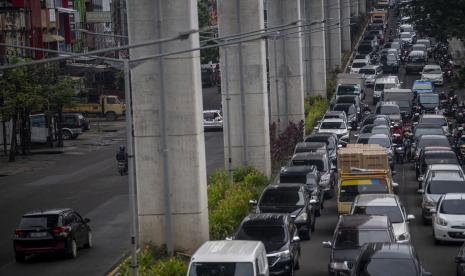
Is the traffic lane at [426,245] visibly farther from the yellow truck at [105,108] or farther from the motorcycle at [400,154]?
the yellow truck at [105,108]

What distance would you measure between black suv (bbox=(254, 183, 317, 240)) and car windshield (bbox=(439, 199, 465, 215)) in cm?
379

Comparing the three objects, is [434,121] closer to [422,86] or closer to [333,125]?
[333,125]

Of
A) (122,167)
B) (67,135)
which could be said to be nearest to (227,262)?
(122,167)

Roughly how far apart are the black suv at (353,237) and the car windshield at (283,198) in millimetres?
5340

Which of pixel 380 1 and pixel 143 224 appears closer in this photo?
pixel 143 224

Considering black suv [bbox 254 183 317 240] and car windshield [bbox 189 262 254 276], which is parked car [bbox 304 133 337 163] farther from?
car windshield [bbox 189 262 254 276]

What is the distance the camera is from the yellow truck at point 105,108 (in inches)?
3199

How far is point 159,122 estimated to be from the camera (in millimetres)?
27688

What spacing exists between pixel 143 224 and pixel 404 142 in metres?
24.1

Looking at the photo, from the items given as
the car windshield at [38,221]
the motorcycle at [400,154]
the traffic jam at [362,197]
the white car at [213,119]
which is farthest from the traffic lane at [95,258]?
the white car at [213,119]

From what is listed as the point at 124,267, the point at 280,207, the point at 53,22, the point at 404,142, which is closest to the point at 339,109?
the point at 404,142

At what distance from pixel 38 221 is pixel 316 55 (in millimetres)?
45875

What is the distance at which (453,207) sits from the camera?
2936 cm

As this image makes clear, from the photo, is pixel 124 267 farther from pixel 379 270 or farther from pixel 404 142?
pixel 404 142
